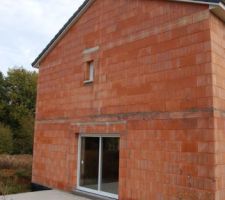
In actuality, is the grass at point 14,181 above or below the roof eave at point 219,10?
below

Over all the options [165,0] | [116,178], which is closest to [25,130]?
[116,178]

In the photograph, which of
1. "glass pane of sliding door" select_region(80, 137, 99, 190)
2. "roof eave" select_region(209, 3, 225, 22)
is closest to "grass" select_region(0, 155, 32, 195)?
"glass pane of sliding door" select_region(80, 137, 99, 190)

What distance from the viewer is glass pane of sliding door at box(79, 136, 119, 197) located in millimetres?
10383

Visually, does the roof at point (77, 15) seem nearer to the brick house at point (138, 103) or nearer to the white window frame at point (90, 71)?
the brick house at point (138, 103)

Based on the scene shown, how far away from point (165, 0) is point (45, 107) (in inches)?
286

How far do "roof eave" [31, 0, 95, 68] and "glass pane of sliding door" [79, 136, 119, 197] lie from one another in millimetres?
4623

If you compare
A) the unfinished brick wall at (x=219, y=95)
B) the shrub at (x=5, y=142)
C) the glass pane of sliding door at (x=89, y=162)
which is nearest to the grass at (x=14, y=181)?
the glass pane of sliding door at (x=89, y=162)

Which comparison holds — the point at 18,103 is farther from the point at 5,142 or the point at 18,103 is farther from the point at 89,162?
the point at 89,162

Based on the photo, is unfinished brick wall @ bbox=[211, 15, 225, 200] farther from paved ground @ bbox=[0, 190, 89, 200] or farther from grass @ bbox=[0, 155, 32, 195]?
grass @ bbox=[0, 155, 32, 195]

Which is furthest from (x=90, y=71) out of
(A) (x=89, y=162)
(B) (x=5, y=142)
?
(B) (x=5, y=142)

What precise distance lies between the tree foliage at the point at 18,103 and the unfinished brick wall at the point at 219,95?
27839 millimetres

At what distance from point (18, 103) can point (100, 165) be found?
97.5 feet

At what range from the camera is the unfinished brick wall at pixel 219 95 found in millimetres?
7702

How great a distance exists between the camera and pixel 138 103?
31.6 feet
